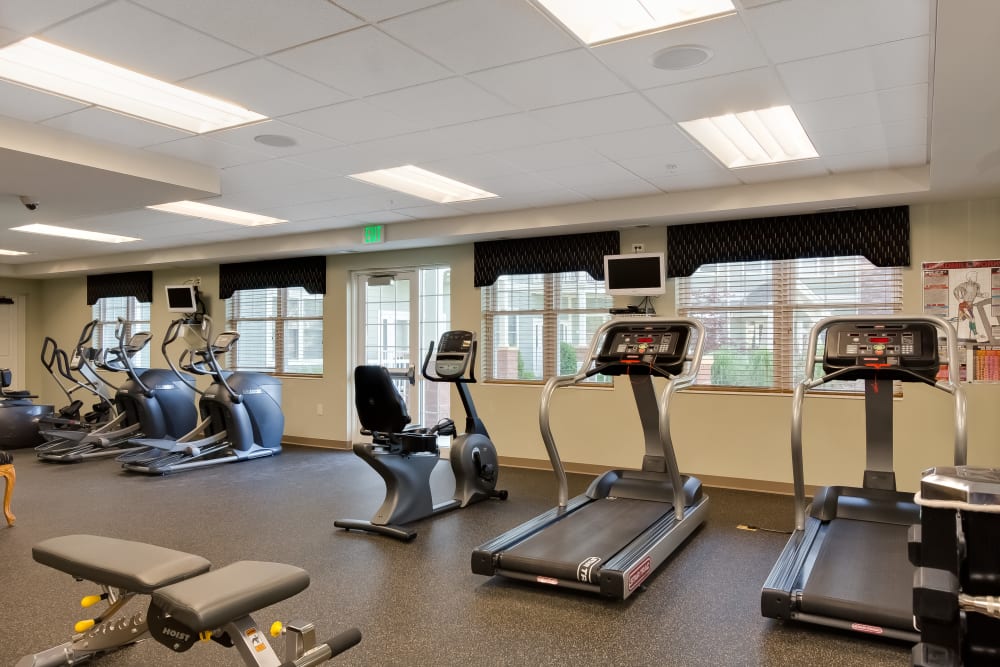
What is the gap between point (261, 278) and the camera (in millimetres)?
8992

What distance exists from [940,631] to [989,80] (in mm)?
2333

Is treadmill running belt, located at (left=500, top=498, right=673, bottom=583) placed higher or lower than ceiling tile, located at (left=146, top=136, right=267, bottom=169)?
lower

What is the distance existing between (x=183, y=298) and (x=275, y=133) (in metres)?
6.14

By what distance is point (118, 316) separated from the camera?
35.0 ft

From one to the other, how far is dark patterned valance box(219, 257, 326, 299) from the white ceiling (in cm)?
208

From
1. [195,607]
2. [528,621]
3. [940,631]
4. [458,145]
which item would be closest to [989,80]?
[940,631]

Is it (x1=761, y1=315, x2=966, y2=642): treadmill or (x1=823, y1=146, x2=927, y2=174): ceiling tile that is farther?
(x1=823, y1=146, x2=927, y2=174): ceiling tile

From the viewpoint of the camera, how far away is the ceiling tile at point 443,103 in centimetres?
342

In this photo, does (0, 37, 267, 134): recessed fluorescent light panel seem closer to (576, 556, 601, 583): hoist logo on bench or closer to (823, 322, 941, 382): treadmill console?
(576, 556, 601, 583): hoist logo on bench

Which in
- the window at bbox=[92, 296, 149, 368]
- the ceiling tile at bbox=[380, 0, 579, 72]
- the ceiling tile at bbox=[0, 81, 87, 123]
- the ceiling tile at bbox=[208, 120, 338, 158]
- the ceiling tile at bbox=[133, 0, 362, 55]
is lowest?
the window at bbox=[92, 296, 149, 368]

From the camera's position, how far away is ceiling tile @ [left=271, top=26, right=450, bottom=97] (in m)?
2.90

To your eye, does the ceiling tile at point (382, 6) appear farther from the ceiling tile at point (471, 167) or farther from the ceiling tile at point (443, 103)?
the ceiling tile at point (471, 167)

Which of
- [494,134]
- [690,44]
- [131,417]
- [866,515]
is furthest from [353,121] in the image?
[131,417]

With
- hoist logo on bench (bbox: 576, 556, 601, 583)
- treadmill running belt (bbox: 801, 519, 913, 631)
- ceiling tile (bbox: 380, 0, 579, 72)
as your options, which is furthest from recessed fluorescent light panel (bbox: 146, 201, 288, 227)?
treadmill running belt (bbox: 801, 519, 913, 631)
